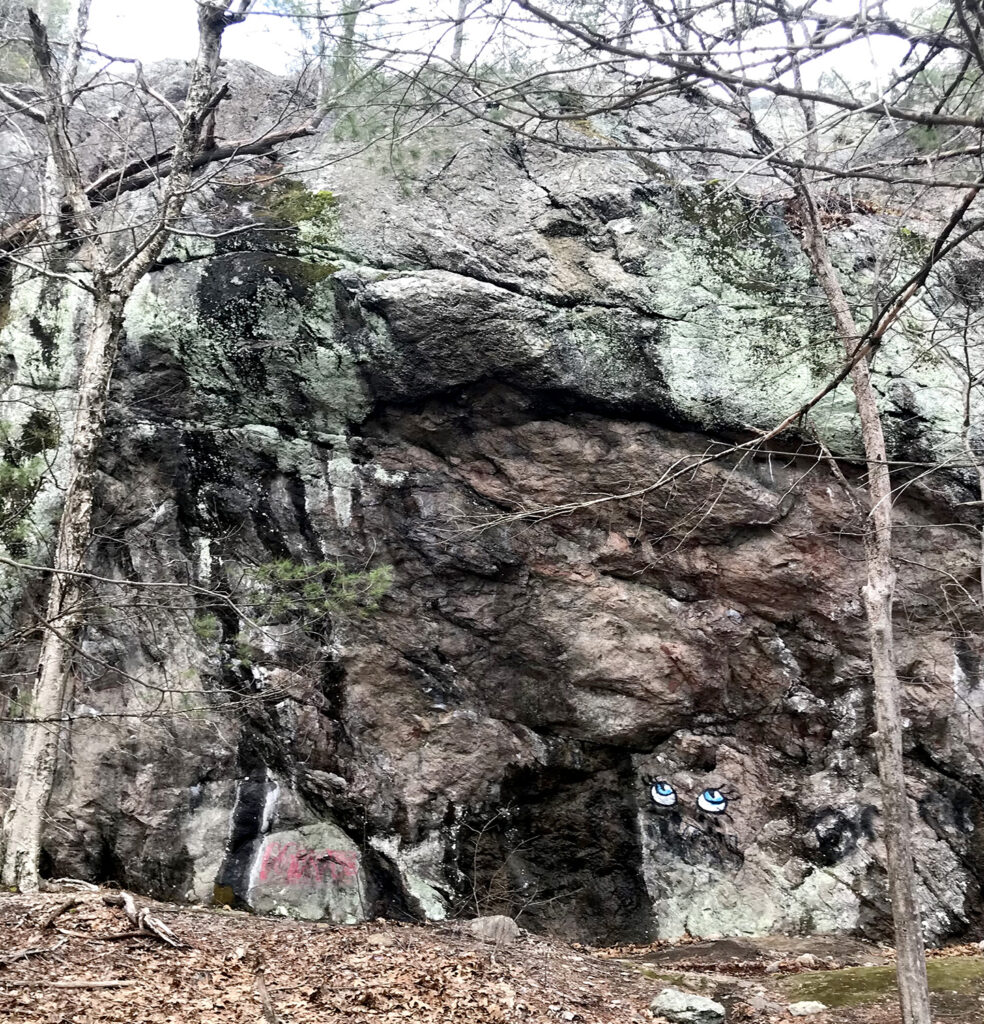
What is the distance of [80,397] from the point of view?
6973 mm

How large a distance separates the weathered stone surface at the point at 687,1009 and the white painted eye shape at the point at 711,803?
8.71ft

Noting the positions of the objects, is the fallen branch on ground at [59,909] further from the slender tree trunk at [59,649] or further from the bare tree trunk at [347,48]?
the bare tree trunk at [347,48]

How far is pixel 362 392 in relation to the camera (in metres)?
8.57

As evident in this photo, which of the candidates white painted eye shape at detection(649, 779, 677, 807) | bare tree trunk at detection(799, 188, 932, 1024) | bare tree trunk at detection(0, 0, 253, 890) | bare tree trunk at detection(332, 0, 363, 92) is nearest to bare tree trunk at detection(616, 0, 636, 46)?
bare tree trunk at detection(332, 0, 363, 92)

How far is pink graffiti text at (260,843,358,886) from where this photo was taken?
287 inches

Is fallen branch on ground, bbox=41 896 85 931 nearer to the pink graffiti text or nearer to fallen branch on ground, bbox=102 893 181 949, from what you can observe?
fallen branch on ground, bbox=102 893 181 949

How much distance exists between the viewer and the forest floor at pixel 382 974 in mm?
4234

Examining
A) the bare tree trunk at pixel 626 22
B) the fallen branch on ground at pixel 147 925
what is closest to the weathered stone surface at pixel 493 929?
the fallen branch on ground at pixel 147 925

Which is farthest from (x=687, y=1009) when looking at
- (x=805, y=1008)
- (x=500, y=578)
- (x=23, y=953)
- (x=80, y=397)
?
(x=80, y=397)

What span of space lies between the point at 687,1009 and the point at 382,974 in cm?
194

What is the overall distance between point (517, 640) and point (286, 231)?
4.89 meters

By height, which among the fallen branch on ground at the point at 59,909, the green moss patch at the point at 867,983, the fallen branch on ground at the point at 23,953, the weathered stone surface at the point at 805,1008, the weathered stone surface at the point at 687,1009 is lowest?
the green moss patch at the point at 867,983

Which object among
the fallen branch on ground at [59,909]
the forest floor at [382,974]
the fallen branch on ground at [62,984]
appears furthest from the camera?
the fallen branch on ground at [59,909]

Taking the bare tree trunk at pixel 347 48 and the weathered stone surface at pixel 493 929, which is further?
the weathered stone surface at pixel 493 929
